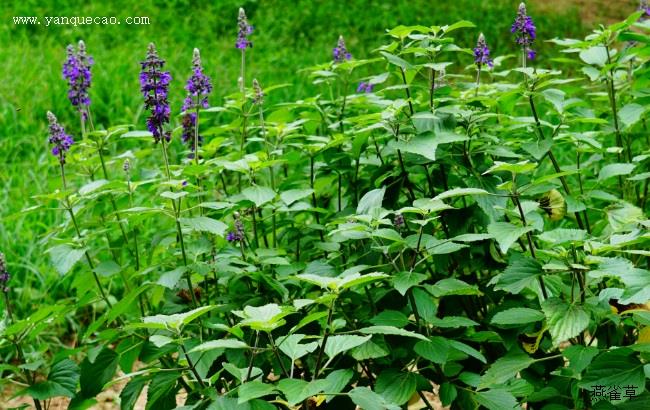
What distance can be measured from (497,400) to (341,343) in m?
0.45

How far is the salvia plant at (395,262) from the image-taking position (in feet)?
5.76

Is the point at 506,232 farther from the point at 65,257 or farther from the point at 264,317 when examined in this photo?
the point at 65,257

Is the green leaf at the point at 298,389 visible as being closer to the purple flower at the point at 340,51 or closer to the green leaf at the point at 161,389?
the green leaf at the point at 161,389

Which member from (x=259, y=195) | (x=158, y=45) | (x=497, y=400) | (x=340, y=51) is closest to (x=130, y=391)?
(x=259, y=195)

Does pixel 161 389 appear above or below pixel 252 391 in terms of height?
below

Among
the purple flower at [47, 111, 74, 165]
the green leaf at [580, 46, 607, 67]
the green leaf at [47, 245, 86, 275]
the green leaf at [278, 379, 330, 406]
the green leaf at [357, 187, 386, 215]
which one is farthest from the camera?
the green leaf at [580, 46, 607, 67]

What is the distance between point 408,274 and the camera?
187 cm

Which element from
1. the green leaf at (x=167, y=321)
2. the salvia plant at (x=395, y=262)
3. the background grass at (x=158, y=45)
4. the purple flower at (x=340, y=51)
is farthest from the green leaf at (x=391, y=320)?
the background grass at (x=158, y=45)

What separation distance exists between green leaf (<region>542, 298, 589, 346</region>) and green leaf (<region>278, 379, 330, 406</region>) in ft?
1.55

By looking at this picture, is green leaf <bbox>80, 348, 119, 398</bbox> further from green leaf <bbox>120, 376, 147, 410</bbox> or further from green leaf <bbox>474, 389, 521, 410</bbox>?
green leaf <bbox>474, 389, 521, 410</bbox>

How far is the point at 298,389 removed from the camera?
1.53 m

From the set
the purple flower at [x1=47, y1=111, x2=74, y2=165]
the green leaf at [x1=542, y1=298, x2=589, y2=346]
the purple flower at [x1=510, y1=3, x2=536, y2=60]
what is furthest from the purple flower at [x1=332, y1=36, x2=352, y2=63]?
the green leaf at [x1=542, y1=298, x2=589, y2=346]

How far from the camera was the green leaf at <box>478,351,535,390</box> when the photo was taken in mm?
1845

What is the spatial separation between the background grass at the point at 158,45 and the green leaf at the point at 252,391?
7.73 ft
